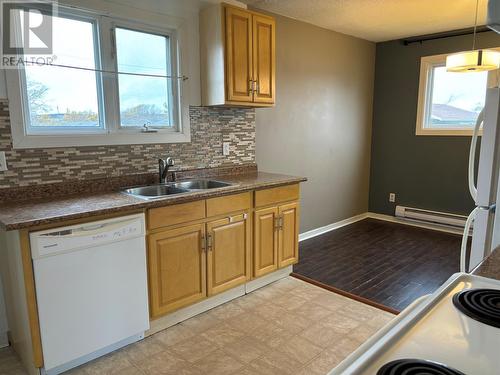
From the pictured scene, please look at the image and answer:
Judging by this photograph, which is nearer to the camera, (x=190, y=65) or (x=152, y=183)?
(x=152, y=183)

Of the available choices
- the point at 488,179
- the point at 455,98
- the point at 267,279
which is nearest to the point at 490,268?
the point at 488,179

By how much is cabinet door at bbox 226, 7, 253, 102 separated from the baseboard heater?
3020 mm

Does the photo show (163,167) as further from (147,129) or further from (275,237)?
(275,237)

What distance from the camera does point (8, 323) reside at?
2.26 m

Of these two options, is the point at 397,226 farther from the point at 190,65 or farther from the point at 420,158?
the point at 190,65

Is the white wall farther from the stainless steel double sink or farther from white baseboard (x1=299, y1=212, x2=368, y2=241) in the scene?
white baseboard (x1=299, y1=212, x2=368, y2=241)

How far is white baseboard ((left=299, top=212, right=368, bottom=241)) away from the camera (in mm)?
A: 4335

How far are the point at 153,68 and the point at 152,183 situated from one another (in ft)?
2.99

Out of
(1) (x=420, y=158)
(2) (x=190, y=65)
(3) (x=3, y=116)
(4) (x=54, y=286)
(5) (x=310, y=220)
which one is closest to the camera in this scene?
(4) (x=54, y=286)

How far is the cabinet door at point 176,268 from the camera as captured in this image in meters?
2.29

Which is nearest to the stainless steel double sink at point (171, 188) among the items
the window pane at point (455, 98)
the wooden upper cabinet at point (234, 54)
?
the wooden upper cabinet at point (234, 54)

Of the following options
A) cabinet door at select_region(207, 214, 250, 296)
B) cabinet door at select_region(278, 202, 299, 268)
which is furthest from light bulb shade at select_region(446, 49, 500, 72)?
cabinet door at select_region(207, 214, 250, 296)

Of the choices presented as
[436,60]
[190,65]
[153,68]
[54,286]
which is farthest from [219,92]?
[436,60]

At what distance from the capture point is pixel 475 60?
2.76m
